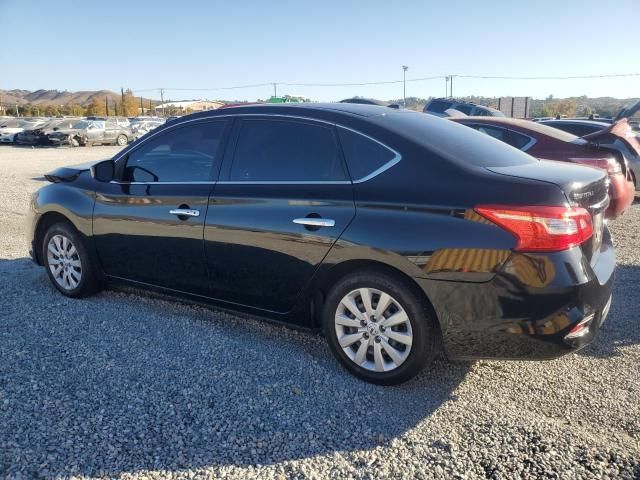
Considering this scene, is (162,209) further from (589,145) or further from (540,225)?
(589,145)

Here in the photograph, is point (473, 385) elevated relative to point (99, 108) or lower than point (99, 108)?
lower

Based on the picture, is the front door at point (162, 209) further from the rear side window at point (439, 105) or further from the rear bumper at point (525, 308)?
the rear side window at point (439, 105)

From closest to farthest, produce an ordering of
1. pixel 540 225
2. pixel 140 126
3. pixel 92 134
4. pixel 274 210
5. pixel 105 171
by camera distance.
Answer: pixel 540 225
pixel 274 210
pixel 105 171
pixel 92 134
pixel 140 126

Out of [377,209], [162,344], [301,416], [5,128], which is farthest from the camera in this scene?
[5,128]

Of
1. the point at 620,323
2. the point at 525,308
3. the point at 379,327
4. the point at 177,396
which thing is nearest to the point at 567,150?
the point at 620,323

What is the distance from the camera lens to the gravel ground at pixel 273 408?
8.69 ft

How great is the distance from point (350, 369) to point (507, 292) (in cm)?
111

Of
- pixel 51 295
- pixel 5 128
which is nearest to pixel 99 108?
pixel 5 128

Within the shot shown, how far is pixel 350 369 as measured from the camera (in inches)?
138

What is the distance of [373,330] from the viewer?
3377 mm

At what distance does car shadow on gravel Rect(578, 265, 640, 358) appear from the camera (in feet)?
13.0

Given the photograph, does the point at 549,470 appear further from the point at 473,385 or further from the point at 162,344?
the point at 162,344

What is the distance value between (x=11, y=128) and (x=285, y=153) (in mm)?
35772

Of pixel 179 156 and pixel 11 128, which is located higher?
pixel 11 128
